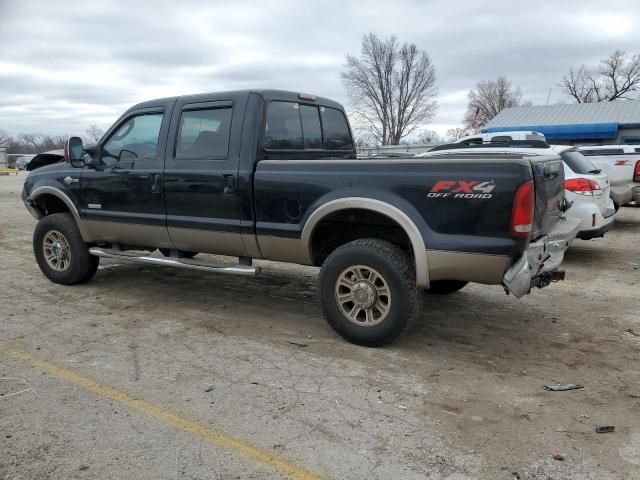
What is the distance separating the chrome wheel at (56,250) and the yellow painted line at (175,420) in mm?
2162

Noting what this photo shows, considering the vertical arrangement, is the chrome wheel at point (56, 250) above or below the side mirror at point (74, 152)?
below

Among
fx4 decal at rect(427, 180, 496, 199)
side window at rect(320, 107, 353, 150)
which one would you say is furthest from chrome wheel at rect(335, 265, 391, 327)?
side window at rect(320, 107, 353, 150)

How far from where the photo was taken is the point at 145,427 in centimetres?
317

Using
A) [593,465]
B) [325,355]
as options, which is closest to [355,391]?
[325,355]

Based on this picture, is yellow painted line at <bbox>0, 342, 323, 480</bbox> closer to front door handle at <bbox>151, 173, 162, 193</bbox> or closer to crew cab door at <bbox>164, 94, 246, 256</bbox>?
crew cab door at <bbox>164, 94, 246, 256</bbox>

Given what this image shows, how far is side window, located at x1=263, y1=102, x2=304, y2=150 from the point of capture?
16.4 feet

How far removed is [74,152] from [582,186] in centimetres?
651

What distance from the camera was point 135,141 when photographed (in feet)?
18.6

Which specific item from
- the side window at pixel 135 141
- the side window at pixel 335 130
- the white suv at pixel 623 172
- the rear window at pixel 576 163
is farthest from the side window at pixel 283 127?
the white suv at pixel 623 172

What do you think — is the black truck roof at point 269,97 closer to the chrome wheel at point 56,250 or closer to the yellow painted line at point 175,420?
the chrome wheel at point 56,250

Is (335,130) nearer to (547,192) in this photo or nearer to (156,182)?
(156,182)

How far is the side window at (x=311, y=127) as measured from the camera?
18.0 ft

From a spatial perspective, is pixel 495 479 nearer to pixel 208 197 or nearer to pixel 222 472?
pixel 222 472

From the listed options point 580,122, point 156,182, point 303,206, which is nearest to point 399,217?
point 303,206
